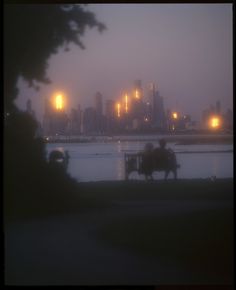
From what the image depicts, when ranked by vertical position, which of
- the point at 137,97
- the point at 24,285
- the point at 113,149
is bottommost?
the point at 24,285

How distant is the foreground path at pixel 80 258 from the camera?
3754 millimetres

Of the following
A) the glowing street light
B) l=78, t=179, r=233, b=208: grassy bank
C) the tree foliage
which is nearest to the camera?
the tree foliage

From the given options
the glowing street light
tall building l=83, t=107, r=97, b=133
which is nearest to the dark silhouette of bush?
tall building l=83, t=107, r=97, b=133

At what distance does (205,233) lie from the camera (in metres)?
3.76

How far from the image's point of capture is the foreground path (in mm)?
3754

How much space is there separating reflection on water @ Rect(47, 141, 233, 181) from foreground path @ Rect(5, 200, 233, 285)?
0.22 m

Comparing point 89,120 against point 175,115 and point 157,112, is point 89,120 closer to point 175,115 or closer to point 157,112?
point 157,112

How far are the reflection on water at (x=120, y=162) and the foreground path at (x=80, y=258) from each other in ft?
0.73

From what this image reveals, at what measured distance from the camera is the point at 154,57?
12.3ft

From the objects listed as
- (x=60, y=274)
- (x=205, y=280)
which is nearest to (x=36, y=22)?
(x=60, y=274)

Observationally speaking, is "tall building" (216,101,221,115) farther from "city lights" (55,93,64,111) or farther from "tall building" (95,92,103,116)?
"city lights" (55,93,64,111)

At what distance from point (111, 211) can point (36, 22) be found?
54.5 inches

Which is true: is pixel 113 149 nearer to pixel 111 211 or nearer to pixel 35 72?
pixel 111 211

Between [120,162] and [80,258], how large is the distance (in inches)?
28.0
